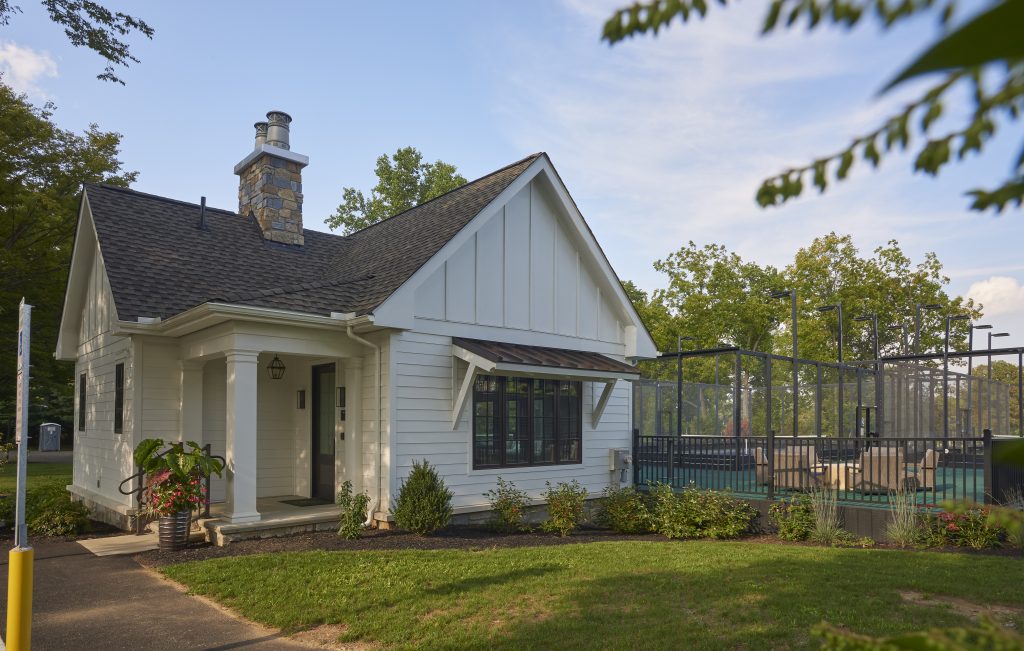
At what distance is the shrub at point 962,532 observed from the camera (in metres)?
9.56

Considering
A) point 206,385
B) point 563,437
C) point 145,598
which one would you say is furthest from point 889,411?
point 145,598

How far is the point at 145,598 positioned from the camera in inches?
302

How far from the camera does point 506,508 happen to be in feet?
38.3

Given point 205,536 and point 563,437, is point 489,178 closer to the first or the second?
point 563,437

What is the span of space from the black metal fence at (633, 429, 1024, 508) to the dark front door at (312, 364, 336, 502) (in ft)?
19.4

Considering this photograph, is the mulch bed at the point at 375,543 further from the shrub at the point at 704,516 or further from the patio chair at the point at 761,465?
the patio chair at the point at 761,465

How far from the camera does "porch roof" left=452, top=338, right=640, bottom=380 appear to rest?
37.4ft

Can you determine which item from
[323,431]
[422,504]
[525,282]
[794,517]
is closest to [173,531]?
[422,504]

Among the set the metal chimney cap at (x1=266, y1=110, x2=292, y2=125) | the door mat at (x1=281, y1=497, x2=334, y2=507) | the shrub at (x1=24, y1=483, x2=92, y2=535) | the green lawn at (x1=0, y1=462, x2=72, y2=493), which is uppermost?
the metal chimney cap at (x1=266, y1=110, x2=292, y2=125)

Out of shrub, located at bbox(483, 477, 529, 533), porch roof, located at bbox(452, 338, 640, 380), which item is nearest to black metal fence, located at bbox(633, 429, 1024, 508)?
porch roof, located at bbox(452, 338, 640, 380)

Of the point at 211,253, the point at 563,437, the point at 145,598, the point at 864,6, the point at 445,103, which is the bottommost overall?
the point at 145,598

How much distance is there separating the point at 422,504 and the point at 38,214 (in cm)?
1787

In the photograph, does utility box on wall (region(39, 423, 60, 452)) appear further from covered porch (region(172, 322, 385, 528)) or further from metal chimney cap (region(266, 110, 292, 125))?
metal chimney cap (region(266, 110, 292, 125))

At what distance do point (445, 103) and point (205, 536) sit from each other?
672 cm
